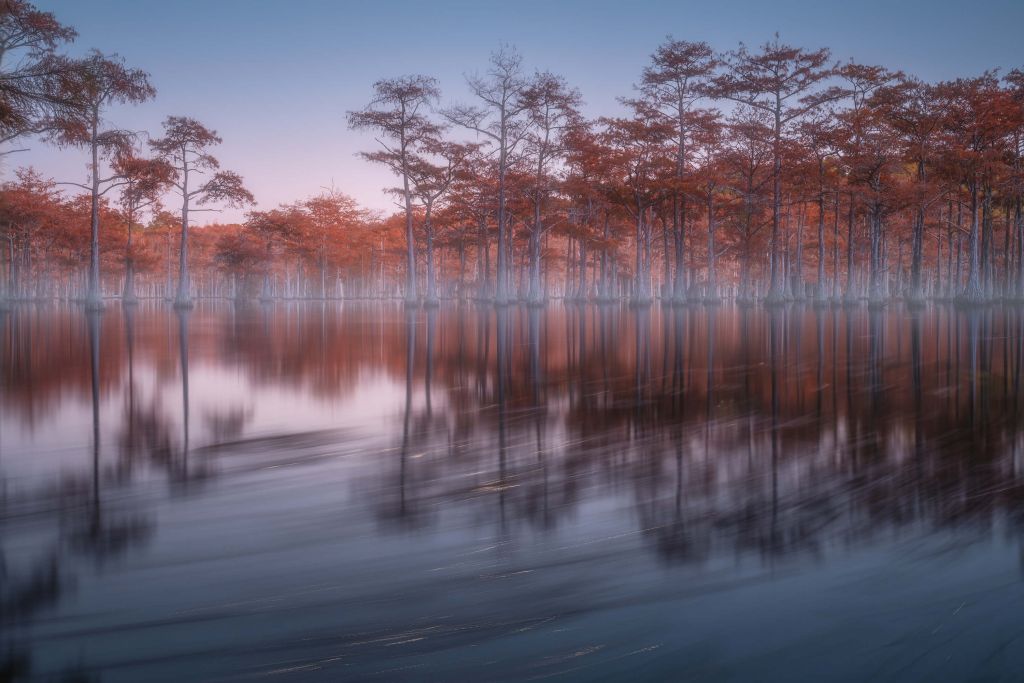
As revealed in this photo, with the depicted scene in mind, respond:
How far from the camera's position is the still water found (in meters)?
2.00

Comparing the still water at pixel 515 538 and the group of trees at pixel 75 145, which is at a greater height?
the group of trees at pixel 75 145

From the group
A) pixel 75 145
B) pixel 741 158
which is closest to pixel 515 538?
pixel 75 145

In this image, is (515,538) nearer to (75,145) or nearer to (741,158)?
(75,145)

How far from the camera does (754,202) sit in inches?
1660

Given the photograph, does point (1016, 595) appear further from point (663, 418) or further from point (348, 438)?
point (348, 438)

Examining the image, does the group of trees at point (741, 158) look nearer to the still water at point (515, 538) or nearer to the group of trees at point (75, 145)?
the group of trees at point (75, 145)

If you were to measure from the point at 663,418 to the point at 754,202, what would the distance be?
39976mm

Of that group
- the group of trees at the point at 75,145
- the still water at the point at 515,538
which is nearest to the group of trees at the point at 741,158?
the group of trees at the point at 75,145

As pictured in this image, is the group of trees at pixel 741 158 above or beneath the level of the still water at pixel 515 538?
above

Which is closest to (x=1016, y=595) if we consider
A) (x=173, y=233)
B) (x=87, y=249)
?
(x=87, y=249)

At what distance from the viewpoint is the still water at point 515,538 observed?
6.56 ft

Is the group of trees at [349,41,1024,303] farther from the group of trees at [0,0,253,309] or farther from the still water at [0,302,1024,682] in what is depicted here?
the still water at [0,302,1024,682]

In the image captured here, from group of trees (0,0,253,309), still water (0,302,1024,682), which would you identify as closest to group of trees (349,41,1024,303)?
group of trees (0,0,253,309)

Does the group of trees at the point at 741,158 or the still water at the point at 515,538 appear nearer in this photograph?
the still water at the point at 515,538
